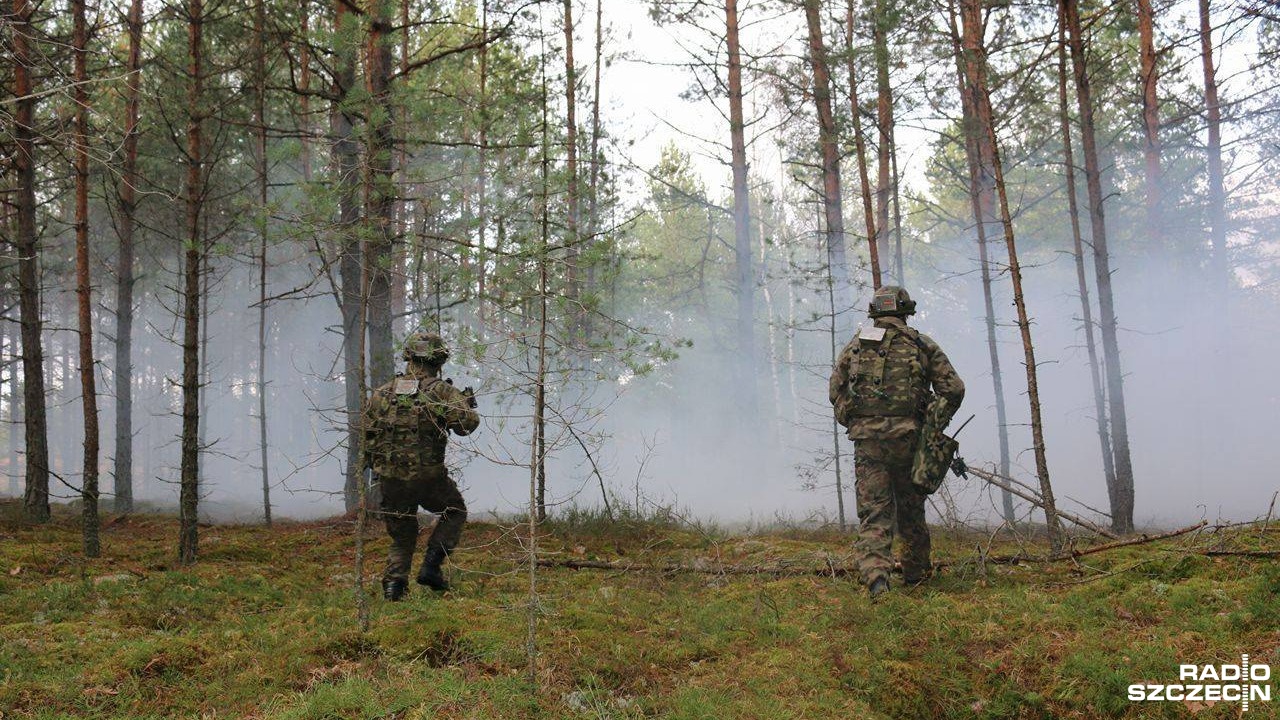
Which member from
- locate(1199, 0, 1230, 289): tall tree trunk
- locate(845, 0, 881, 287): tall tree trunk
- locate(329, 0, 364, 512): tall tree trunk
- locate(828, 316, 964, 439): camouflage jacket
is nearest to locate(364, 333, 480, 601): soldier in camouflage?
locate(329, 0, 364, 512): tall tree trunk

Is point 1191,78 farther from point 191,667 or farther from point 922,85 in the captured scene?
point 191,667

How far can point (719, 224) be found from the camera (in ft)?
125

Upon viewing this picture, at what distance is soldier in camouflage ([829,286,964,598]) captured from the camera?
21.5 feet

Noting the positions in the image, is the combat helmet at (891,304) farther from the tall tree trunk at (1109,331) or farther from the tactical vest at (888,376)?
the tall tree trunk at (1109,331)

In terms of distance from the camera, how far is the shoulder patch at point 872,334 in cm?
664

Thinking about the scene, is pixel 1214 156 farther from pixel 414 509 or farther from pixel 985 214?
pixel 414 509

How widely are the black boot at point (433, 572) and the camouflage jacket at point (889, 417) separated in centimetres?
357

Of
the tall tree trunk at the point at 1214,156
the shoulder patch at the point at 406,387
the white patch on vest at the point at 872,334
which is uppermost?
the tall tree trunk at the point at 1214,156

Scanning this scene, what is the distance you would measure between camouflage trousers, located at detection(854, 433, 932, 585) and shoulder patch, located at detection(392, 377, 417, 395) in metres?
3.55

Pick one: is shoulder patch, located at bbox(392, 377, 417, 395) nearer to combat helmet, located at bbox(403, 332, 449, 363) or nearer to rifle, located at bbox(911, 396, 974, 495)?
combat helmet, located at bbox(403, 332, 449, 363)

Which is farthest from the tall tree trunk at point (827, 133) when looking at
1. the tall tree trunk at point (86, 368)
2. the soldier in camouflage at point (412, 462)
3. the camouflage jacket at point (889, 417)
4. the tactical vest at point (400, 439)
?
the tall tree trunk at point (86, 368)

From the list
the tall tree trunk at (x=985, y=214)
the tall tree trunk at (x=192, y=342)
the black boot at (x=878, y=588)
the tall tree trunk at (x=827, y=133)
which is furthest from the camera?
the tall tree trunk at (x=985, y=214)

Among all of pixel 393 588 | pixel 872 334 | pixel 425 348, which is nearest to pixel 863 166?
pixel 872 334

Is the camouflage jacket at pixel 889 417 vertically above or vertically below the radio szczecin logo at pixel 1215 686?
above
